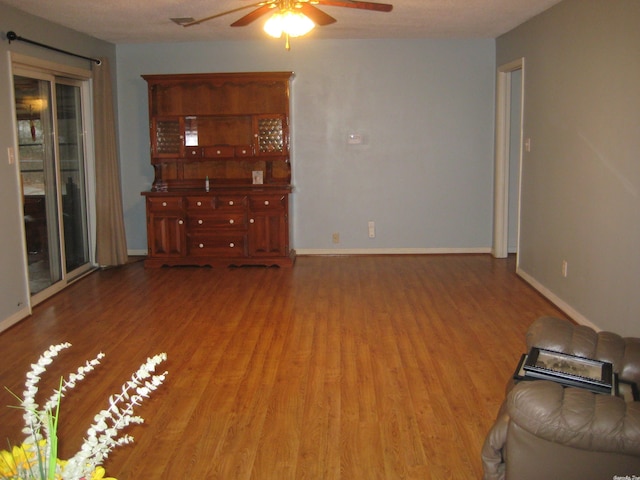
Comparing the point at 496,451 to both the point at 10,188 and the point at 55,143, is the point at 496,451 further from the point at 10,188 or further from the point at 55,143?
the point at 55,143

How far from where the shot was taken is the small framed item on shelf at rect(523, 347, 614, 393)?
104 inches

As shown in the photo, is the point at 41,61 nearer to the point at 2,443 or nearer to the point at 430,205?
the point at 2,443

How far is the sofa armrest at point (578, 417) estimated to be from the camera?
2281mm

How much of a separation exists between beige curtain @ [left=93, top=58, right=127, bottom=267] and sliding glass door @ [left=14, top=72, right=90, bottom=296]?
0.58ft

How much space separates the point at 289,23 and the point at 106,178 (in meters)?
3.93

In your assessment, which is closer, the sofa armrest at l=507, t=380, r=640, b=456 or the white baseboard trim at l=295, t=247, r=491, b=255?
the sofa armrest at l=507, t=380, r=640, b=456

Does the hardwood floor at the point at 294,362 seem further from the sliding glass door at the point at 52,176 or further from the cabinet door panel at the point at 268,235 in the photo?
the sliding glass door at the point at 52,176

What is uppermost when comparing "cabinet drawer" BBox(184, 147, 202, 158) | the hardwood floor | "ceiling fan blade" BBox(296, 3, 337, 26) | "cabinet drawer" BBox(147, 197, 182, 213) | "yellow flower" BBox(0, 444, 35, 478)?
"ceiling fan blade" BBox(296, 3, 337, 26)

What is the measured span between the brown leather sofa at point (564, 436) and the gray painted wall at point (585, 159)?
1973 millimetres

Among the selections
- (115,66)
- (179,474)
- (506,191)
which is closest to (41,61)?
(115,66)

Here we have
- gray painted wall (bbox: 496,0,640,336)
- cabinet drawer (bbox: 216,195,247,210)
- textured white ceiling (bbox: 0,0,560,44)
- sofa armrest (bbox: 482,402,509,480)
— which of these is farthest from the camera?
cabinet drawer (bbox: 216,195,247,210)

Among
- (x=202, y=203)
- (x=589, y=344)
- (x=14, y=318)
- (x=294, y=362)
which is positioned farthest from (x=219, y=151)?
(x=589, y=344)

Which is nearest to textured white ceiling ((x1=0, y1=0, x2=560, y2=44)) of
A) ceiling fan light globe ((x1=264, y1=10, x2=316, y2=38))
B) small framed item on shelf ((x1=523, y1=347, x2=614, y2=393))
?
ceiling fan light globe ((x1=264, y1=10, x2=316, y2=38))

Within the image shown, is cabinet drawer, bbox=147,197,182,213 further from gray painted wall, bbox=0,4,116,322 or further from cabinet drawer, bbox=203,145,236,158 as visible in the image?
gray painted wall, bbox=0,4,116,322
